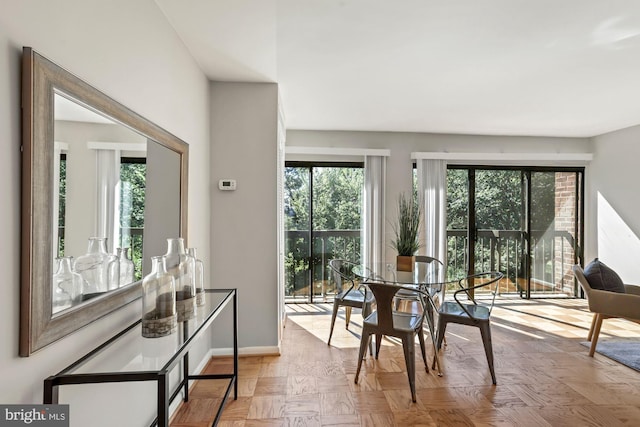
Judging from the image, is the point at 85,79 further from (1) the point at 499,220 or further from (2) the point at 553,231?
(2) the point at 553,231

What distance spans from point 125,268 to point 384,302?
1629 millimetres

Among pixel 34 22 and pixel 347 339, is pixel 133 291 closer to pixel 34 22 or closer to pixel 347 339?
pixel 34 22

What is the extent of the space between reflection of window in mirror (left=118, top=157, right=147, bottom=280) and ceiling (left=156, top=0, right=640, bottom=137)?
0.98 m

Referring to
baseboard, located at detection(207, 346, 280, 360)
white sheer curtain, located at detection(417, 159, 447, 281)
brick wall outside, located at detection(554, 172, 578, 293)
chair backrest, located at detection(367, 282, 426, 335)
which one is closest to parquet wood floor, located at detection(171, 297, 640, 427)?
baseboard, located at detection(207, 346, 280, 360)

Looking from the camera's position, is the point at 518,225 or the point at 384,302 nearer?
the point at 384,302

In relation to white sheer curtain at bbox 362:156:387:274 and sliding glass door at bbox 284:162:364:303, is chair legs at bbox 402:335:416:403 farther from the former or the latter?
sliding glass door at bbox 284:162:364:303

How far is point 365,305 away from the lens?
278 cm

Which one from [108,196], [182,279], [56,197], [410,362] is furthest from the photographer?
[410,362]

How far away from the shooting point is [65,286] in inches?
43.3

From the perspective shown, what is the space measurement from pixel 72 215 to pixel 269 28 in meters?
1.60

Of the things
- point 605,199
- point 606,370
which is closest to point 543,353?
point 606,370

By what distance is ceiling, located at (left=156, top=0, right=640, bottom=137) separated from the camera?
1.86 metres

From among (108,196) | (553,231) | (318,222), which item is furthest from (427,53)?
(553,231)

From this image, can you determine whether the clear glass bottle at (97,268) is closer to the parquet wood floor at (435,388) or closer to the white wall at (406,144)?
the parquet wood floor at (435,388)
